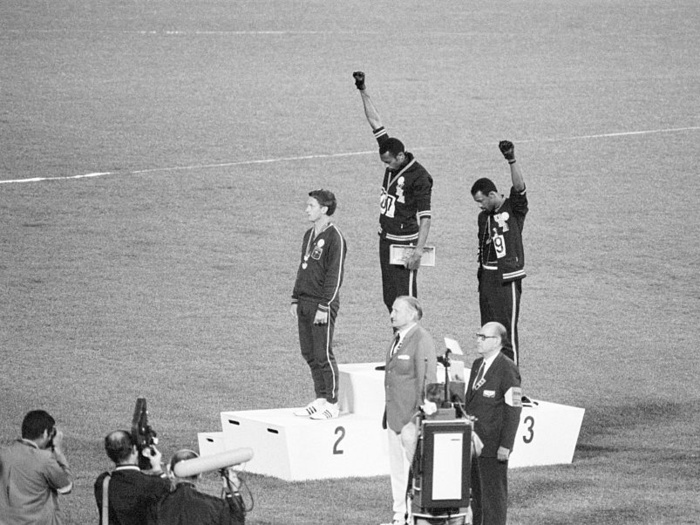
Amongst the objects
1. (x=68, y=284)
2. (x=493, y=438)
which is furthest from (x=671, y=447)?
(x=68, y=284)

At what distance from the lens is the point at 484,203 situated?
12.9 meters

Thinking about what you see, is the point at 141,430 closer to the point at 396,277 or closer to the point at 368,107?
the point at 396,277

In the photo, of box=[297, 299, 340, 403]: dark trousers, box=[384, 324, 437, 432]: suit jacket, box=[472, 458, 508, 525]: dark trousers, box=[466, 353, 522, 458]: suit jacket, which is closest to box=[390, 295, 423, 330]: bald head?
box=[384, 324, 437, 432]: suit jacket

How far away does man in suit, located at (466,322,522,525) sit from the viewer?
10.7 metres

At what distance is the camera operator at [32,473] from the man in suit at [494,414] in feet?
10.0

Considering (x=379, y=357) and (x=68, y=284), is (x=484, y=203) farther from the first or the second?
(x=68, y=284)

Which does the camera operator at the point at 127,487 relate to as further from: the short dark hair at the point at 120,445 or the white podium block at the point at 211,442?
the white podium block at the point at 211,442

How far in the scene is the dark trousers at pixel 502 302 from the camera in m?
13.2

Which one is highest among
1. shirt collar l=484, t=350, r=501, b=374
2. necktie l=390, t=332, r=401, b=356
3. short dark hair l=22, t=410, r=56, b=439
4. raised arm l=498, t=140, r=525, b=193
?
raised arm l=498, t=140, r=525, b=193

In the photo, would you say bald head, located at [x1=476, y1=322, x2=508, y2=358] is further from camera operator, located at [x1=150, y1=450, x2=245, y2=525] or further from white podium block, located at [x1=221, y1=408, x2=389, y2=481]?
camera operator, located at [x1=150, y1=450, x2=245, y2=525]

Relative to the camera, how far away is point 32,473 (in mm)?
9219

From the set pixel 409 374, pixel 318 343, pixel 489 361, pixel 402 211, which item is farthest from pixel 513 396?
pixel 402 211

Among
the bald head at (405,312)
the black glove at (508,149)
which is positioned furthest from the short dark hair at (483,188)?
the bald head at (405,312)

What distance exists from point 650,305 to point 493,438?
10.7m
